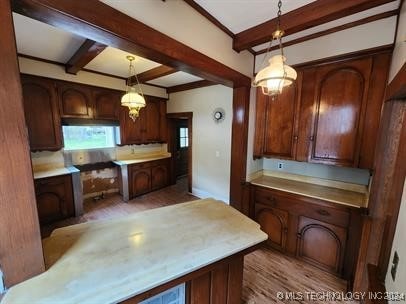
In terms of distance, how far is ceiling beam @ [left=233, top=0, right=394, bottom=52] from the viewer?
1.37m

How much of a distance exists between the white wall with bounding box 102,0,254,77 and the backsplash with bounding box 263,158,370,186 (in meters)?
1.62

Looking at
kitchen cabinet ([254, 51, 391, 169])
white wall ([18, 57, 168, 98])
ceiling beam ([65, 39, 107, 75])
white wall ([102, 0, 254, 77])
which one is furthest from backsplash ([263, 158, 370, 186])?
white wall ([18, 57, 168, 98])

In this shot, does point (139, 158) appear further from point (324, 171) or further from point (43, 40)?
point (324, 171)

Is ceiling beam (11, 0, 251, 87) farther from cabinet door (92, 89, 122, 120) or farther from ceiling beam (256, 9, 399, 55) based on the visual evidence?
cabinet door (92, 89, 122, 120)

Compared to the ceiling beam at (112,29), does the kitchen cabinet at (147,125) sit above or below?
below

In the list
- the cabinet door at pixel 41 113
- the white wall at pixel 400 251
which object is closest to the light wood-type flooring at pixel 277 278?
the white wall at pixel 400 251

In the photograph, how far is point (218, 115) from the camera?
3.63 meters

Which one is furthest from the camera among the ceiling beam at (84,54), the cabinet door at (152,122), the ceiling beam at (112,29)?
the cabinet door at (152,122)

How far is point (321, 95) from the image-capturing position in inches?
80.4

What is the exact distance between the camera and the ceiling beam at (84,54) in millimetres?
2162

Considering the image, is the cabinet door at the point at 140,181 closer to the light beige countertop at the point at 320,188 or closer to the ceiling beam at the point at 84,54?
the ceiling beam at the point at 84,54

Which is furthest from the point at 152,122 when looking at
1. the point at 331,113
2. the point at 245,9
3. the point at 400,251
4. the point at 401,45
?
the point at 400,251

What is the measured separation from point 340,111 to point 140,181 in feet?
12.8

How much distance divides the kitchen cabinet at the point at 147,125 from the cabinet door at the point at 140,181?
71 centimetres
